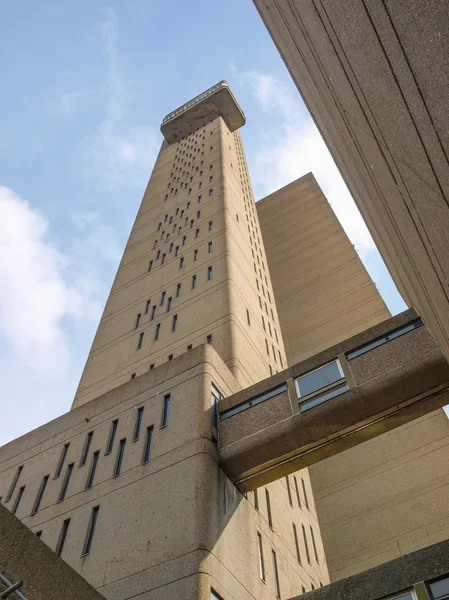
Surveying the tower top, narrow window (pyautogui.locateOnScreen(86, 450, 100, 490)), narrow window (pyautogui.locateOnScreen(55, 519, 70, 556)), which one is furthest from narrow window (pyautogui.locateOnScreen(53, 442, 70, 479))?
the tower top

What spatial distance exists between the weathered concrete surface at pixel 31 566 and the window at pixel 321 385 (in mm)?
8254

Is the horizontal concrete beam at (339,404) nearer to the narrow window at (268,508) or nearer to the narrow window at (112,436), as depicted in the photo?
the narrow window at (268,508)

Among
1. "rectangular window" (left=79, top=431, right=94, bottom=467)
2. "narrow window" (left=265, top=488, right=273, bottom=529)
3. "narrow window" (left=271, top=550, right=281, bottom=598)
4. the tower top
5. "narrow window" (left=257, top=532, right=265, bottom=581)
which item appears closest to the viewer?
"narrow window" (left=257, top=532, right=265, bottom=581)

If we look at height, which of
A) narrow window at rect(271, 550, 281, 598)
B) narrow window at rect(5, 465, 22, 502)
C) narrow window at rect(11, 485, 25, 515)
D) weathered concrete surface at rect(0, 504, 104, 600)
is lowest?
weathered concrete surface at rect(0, 504, 104, 600)

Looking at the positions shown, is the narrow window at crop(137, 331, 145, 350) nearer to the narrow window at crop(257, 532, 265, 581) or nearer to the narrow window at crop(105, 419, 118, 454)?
the narrow window at crop(105, 419, 118, 454)

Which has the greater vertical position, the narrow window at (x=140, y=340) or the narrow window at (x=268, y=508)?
the narrow window at (x=140, y=340)

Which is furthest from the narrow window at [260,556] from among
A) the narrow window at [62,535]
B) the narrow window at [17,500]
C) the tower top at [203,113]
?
the tower top at [203,113]

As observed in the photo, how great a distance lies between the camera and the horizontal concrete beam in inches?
567

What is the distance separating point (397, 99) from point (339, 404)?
1134cm

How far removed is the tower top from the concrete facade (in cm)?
4848

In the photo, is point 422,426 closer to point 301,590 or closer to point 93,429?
point 301,590

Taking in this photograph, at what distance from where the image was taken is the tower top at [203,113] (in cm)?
5438

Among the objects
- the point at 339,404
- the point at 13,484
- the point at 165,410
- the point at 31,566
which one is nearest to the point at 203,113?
the point at 165,410

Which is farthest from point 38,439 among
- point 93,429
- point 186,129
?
point 186,129
